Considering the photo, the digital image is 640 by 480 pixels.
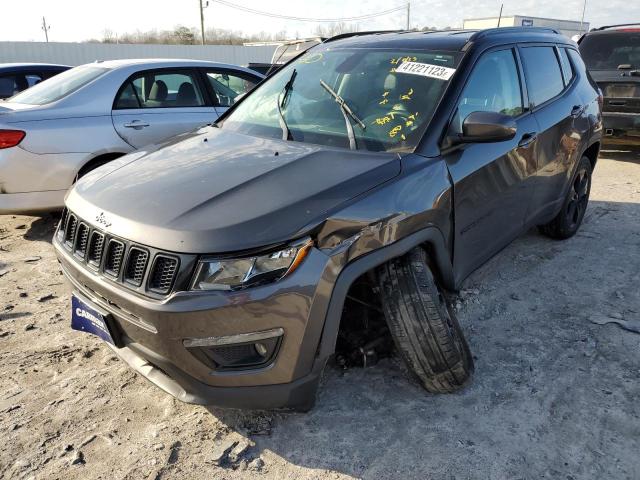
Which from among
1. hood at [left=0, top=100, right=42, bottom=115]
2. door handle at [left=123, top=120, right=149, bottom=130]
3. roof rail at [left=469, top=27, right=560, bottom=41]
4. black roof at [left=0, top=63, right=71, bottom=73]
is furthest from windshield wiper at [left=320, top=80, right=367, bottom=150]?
black roof at [left=0, top=63, right=71, bottom=73]

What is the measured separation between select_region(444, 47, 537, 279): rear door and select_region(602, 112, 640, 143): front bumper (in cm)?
476

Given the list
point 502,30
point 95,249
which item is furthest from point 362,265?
point 502,30

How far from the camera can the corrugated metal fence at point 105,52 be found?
83.2 feet

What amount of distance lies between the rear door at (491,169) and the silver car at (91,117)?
7.38ft

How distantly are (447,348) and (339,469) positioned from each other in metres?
0.76

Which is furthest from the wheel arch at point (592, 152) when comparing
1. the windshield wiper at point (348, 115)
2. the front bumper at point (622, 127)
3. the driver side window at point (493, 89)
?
the front bumper at point (622, 127)

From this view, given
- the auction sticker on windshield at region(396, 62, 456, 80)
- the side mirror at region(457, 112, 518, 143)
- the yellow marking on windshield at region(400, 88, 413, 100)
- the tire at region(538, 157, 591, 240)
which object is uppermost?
the auction sticker on windshield at region(396, 62, 456, 80)

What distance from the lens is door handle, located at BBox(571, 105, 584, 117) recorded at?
13.7ft

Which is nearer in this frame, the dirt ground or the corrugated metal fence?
the dirt ground

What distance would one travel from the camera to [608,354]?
3033 millimetres

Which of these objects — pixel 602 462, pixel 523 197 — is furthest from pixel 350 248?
pixel 523 197

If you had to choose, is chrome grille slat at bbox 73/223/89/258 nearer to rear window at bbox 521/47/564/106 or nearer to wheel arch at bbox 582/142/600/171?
rear window at bbox 521/47/564/106

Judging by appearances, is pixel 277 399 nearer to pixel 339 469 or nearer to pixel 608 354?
pixel 339 469

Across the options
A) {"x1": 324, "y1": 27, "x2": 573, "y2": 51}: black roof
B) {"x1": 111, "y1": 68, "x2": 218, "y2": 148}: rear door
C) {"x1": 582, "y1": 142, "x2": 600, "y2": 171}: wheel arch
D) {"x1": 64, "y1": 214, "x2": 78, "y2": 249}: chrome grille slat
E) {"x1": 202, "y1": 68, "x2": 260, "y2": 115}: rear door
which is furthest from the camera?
{"x1": 202, "y1": 68, "x2": 260, "y2": 115}: rear door
